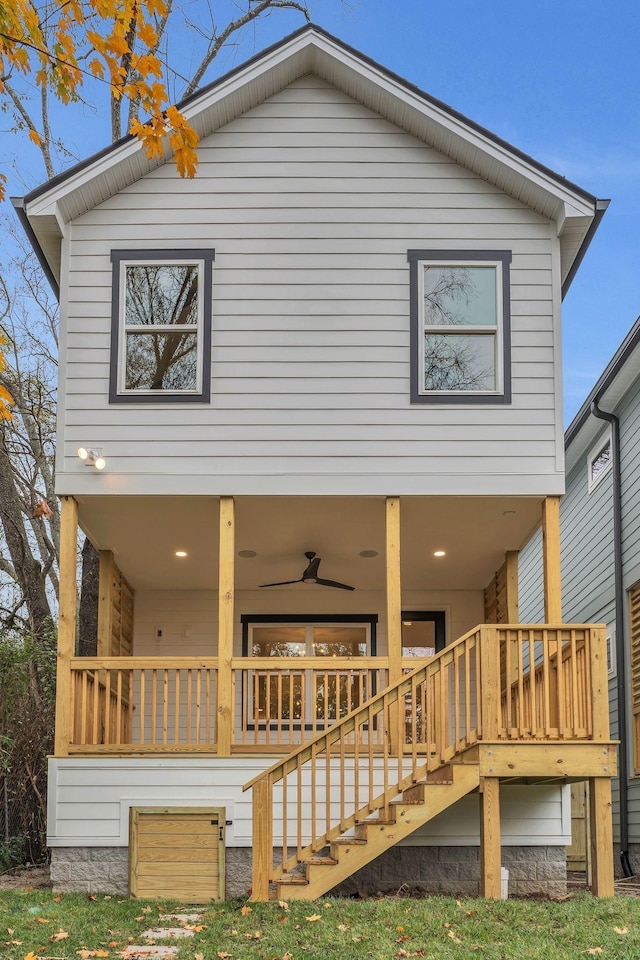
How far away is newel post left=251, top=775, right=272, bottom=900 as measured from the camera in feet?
31.6

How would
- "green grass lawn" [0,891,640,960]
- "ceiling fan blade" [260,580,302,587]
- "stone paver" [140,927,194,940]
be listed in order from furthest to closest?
1. "ceiling fan blade" [260,580,302,587]
2. "stone paver" [140,927,194,940]
3. "green grass lawn" [0,891,640,960]

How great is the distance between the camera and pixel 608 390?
1449 cm

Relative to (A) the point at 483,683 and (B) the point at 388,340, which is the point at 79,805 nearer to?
(A) the point at 483,683

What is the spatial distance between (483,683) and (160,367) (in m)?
4.41

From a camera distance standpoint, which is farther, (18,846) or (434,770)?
(18,846)

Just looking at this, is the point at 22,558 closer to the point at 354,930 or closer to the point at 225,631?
the point at 225,631

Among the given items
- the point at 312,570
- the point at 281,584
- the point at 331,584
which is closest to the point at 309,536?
the point at 312,570

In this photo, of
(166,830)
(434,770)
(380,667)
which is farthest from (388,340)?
(166,830)

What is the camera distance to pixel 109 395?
11.5 metres

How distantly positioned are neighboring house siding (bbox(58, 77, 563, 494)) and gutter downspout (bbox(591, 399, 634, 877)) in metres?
3.92

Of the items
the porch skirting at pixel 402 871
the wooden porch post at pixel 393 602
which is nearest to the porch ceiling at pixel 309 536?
the wooden porch post at pixel 393 602

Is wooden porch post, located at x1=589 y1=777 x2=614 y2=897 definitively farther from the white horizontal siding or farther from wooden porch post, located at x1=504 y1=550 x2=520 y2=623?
wooden porch post, located at x1=504 y1=550 x2=520 y2=623

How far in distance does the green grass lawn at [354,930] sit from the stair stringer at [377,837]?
1.11 ft

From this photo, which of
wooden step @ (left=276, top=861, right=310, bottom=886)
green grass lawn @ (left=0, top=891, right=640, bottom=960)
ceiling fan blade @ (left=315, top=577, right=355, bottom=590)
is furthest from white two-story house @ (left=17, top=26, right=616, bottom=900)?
ceiling fan blade @ (left=315, top=577, right=355, bottom=590)
